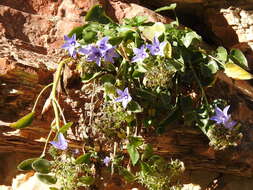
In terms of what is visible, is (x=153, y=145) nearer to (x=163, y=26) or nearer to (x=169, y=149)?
A: (x=169, y=149)

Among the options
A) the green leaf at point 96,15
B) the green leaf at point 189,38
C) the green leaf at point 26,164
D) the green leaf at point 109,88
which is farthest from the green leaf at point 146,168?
the green leaf at point 96,15

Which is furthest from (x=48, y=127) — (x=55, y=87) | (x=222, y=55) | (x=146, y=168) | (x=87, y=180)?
(x=222, y=55)

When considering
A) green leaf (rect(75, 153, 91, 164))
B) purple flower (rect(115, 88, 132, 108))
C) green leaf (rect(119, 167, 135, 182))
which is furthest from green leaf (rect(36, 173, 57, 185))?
purple flower (rect(115, 88, 132, 108))

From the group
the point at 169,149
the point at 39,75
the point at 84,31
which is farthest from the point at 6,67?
the point at 169,149

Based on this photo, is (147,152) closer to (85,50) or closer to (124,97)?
(124,97)

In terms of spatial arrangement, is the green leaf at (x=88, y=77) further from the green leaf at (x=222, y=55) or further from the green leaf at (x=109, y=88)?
the green leaf at (x=222, y=55)

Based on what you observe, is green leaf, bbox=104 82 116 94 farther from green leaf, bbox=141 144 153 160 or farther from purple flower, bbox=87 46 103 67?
green leaf, bbox=141 144 153 160
